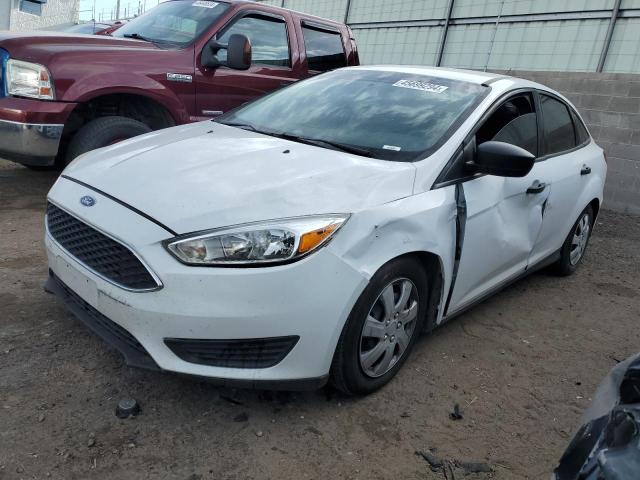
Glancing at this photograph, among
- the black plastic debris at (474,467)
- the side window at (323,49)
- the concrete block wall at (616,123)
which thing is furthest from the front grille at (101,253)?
the concrete block wall at (616,123)

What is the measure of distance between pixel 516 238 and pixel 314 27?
12.5 ft

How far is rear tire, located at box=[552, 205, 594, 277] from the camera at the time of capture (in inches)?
174

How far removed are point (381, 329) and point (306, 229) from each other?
66 cm

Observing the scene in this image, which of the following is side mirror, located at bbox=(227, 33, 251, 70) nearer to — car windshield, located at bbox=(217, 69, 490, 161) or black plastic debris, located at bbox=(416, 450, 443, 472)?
car windshield, located at bbox=(217, 69, 490, 161)

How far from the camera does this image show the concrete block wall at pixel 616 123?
23.3 ft

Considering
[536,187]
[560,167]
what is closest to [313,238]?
[536,187]

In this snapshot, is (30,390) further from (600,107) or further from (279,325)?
(600,107)

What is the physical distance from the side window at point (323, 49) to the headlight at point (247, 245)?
425 cm

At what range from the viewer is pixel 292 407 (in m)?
2.53

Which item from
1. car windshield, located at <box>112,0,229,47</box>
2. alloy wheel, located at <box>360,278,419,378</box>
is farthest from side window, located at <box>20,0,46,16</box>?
alloy wheel, located at <box>360,278,419,378</box>

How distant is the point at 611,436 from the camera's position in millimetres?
1347

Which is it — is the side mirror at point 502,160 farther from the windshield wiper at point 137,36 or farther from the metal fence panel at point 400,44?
the metal fence panel at point 400,44

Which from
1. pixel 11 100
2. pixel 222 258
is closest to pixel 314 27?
pixel 11 100

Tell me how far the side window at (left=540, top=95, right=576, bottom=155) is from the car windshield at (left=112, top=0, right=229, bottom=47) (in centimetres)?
309
